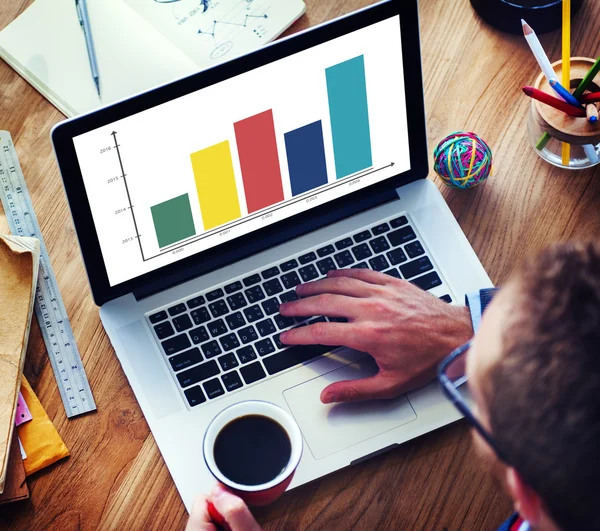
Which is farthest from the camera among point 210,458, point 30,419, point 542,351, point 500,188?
point 500,188

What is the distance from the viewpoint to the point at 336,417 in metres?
0.94

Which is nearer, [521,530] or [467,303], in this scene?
[521,530]

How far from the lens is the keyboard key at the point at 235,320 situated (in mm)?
980

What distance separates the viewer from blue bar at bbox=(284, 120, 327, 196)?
3.14 feet

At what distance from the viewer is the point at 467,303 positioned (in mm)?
991

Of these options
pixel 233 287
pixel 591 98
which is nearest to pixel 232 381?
pixel 233 287

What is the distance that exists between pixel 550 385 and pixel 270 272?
503mm

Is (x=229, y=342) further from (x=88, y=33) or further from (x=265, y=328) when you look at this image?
(x=88, y=33)

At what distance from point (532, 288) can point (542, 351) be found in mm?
57

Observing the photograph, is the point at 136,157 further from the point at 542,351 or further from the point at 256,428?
the point at 542,351

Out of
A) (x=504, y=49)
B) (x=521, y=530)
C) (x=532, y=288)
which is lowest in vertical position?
(x=521, y=530)

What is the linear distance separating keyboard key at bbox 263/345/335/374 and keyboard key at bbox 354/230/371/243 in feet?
0.52

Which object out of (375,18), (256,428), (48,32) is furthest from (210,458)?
(48,32)

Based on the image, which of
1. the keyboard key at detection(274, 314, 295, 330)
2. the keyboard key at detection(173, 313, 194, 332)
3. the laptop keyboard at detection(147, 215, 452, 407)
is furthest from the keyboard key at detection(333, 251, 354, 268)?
the keyboard key at detection(173, 313, 194, 332)
